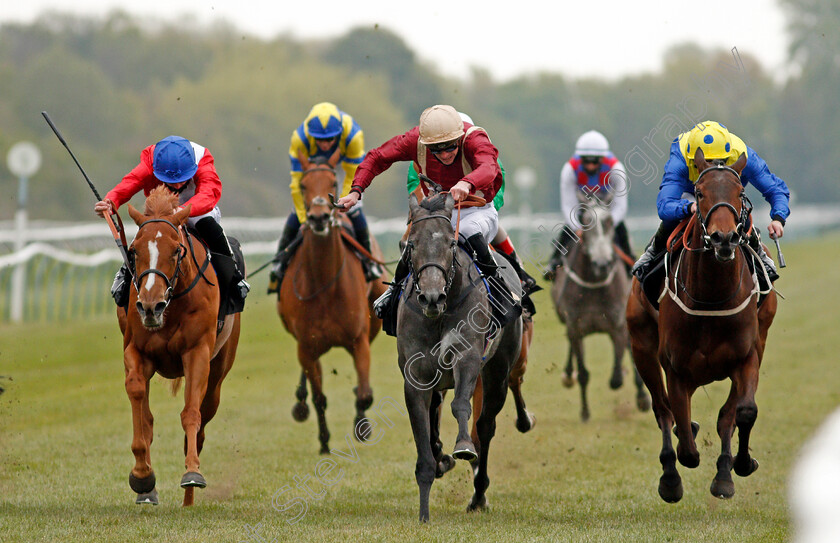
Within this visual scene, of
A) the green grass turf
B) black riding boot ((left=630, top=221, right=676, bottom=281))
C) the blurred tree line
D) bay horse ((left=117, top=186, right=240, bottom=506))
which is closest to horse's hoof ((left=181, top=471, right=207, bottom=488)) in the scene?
bay horse ((left=117, top=186, right=240, bottom=506))

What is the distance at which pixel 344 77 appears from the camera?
3944 cm

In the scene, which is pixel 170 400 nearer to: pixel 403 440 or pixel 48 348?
pixel 48 348

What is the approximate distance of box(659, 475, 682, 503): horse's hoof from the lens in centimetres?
711

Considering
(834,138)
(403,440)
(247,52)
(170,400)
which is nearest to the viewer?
(403,440)

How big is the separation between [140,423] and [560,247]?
6.24 m

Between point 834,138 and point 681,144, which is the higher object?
point 834,138

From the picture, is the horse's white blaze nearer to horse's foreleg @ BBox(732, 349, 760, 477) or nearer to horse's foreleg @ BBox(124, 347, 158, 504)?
horse's foreleg @ BBox(124, 347, 158, 504)

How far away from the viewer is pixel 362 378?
9.62 metres

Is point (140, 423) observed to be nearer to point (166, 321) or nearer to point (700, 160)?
point (166, 321)

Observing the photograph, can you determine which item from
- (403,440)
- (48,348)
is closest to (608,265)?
(403,440)

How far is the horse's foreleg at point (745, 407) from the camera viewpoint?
664 cm

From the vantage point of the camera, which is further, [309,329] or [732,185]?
[309,329]

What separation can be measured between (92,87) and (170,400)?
2398 centimetres

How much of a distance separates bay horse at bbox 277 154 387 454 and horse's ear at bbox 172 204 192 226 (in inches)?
105
